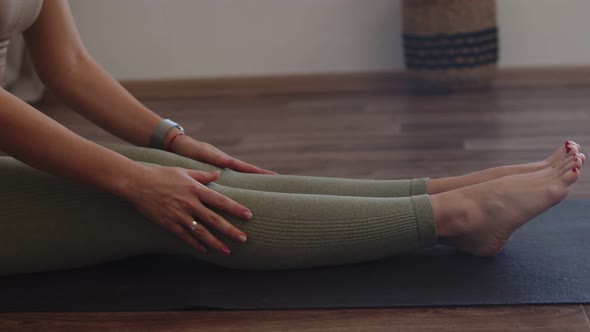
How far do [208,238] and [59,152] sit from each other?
10.9 inches

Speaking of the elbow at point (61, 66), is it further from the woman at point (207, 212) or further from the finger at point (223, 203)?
the finger at point (223, 203)

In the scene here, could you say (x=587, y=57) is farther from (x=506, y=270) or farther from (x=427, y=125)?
(x=506, y=270)

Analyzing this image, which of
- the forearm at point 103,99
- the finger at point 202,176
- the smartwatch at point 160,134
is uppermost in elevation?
the forearm at point 103,99

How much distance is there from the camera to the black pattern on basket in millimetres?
3148

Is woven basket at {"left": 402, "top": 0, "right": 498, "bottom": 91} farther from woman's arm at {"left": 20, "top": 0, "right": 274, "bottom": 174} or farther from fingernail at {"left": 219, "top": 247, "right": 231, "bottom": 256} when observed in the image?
fingernail at {"left": 219, "top": 247, "right": 231, "bottom": 256}

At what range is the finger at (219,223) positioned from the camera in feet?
4.08

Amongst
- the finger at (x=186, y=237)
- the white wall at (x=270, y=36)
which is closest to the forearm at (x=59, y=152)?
the finger at (x=186, y=237)

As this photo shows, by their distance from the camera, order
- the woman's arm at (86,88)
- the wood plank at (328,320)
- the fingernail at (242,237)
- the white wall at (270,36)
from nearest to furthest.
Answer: the wood plank at (328,320) → the fingernail at (242,237) → the woman's arm at (86,88) → the white wall at (270,36)

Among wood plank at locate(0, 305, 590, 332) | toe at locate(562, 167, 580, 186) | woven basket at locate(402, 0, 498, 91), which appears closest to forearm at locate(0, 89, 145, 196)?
wood plank at locate(0, 305, 590, 332)

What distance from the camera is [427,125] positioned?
2672 millimetres

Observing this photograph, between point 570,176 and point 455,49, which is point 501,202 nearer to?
point 570,176

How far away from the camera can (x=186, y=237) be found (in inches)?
49.8

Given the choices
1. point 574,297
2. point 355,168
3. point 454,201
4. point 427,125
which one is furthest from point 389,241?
point 427,125

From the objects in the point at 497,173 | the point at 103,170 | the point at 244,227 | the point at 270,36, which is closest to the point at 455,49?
the point at 270,36
